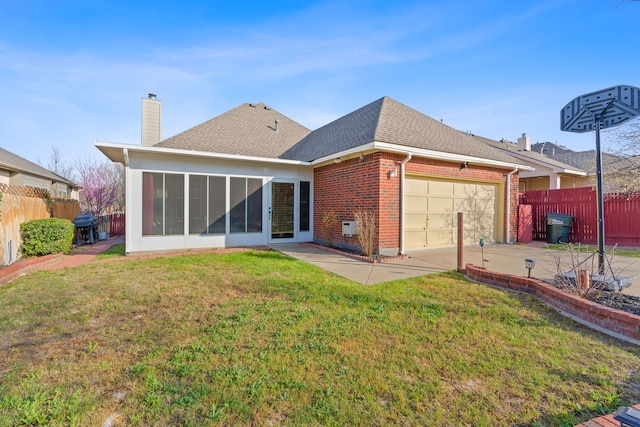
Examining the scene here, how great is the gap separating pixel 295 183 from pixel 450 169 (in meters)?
5.35

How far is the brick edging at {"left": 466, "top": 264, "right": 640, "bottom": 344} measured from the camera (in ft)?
10.4

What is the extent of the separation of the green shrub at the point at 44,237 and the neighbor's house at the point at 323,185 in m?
1.97

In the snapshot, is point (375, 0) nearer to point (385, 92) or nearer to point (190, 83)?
point (385, 92)

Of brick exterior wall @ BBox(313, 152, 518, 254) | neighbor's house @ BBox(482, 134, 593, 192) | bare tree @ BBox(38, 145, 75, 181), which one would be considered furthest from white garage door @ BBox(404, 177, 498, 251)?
bare tree @ BBox(38, 145, 75, 181)

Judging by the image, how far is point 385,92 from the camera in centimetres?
1105

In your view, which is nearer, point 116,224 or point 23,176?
point 23,176

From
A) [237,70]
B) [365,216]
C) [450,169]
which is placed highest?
[237,70]

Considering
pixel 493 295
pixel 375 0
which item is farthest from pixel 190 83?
pixel 493 295

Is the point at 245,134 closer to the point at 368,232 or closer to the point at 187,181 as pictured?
the point at 187,181

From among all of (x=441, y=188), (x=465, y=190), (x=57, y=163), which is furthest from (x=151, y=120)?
(x=57, y=163)

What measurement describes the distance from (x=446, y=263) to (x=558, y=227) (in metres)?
7.17

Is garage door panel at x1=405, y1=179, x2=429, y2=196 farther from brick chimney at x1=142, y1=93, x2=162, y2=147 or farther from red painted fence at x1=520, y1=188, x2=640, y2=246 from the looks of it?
brick chimney at x1=142, y1=93, x2=162, y2=147

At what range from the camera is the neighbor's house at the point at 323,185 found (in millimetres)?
8016

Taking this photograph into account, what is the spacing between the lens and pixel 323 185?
10.2 metres
